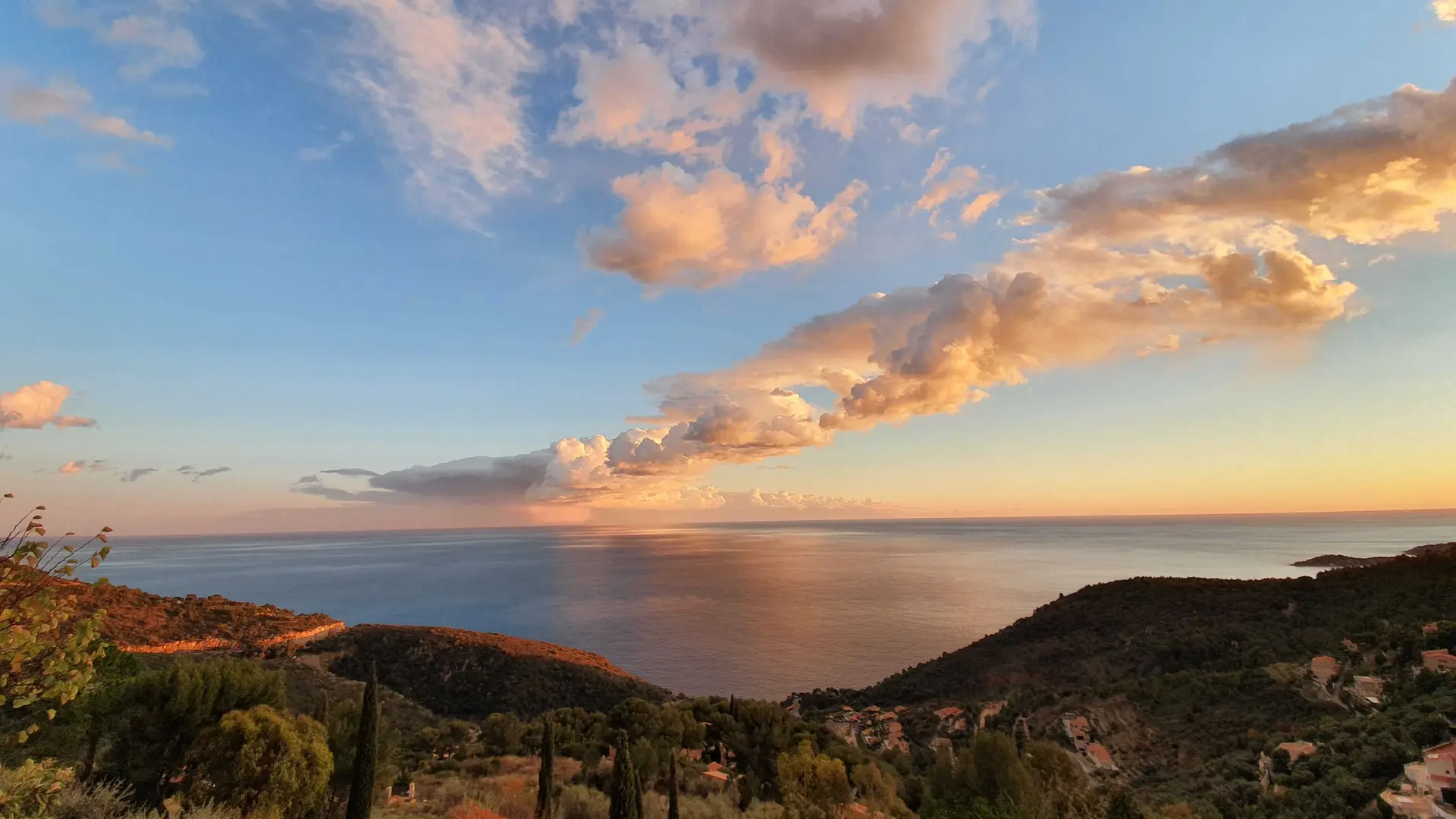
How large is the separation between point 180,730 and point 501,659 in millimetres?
39712

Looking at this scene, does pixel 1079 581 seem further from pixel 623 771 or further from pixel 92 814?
pixel 92 814

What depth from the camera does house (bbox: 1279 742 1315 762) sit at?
69.3 feet

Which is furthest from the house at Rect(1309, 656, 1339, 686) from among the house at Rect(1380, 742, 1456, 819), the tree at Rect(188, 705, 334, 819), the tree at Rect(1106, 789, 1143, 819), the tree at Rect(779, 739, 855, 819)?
the tree at Rect(188, 705, 334, 819)

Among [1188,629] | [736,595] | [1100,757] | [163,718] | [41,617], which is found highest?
[41,617]

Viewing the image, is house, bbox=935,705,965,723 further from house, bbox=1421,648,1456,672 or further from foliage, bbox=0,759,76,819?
foliage, bbox=0,759,76,819

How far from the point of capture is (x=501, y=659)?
55.8 meters

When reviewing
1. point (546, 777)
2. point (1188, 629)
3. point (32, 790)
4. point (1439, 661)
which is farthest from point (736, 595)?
point (32, 790)

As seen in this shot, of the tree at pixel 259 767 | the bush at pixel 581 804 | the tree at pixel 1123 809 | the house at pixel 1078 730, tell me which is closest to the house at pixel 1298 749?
the tree at pixel 1123 809

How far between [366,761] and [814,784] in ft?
43.8

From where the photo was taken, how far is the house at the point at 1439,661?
23.9m

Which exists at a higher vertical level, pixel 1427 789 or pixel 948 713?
pixel 1427 789

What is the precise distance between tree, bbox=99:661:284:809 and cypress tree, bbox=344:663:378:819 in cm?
545

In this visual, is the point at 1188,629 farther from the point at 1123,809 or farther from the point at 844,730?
the point at 1123,809

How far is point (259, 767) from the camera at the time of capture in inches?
628
